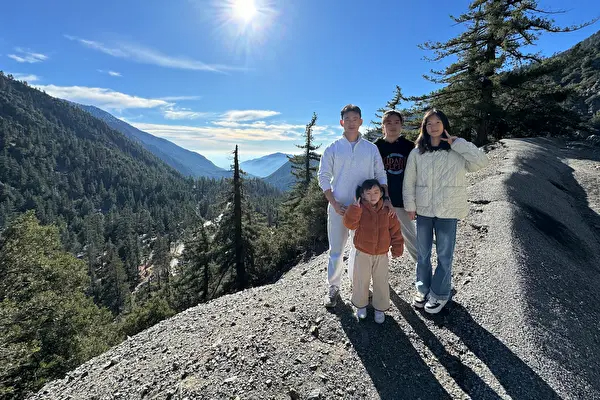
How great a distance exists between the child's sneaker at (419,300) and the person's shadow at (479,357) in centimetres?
10

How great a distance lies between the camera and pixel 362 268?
3.90m

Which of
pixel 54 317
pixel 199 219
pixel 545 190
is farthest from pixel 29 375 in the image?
pixel 545 190

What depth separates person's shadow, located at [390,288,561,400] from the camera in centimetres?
286

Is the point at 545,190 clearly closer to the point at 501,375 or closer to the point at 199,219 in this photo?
the point at 501,375

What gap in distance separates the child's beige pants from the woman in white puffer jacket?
68cm

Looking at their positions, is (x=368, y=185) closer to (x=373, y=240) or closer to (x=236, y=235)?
(x=373, y=240)

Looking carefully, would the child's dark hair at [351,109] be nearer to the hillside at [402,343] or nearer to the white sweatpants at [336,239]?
the white sweatpants at [336,239]

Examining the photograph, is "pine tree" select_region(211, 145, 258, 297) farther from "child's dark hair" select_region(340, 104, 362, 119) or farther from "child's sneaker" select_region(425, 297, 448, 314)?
"child's sneaker" select_region(425, 297, 448, 314)

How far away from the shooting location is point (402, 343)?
11.9ft

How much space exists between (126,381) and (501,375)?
4.58 m

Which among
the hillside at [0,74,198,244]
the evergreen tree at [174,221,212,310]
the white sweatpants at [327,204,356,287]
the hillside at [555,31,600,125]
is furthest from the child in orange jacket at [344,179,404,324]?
the hillside at [0,74,198,244]

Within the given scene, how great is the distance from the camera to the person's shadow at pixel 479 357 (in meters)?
2.86

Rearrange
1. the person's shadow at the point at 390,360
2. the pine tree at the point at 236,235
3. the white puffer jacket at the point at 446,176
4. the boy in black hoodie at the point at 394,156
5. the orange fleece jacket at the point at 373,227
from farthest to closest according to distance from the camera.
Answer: the pine tree at the point at 236,235
the boy in black hoodie at the point at 394,156
the orange fleece jacket at the point at 373,227
the white puffer jacket at the point at 446,176
the person's shadow at the point at 390,360

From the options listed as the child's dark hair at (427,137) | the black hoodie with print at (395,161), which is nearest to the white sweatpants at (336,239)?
the black hoodie with print at (395,161)
